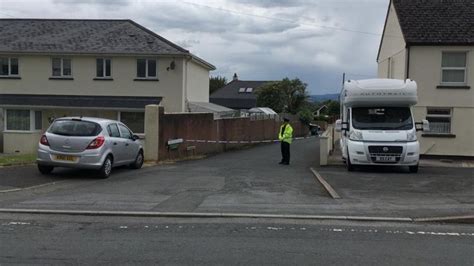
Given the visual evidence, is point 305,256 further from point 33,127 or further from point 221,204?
point 33,127

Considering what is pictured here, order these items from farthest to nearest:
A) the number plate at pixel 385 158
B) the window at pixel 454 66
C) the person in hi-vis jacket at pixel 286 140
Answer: the window at pixel 454 66
the person in hi-vis jacket at pixel 286 140
the number plate at pixel 385 158

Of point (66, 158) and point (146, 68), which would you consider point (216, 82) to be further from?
point (66, 158)

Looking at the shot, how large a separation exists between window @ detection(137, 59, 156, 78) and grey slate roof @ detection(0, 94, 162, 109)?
131cm

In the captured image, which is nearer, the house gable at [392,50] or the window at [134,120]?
the house gable at [392,50]

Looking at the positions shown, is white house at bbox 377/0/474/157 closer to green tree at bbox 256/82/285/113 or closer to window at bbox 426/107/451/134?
window at bbox 426/107/451/134

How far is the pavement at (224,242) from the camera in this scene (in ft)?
20.3

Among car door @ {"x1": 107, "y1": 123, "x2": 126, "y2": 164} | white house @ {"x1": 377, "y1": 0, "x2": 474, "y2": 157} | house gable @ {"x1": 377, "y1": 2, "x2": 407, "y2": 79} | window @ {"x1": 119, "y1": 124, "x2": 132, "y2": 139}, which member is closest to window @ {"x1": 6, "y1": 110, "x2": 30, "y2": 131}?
window @ {"x1": 119, "y1": 124, "x2": 132, "y2": 139}

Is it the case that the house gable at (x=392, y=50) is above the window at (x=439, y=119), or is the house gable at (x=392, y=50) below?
above

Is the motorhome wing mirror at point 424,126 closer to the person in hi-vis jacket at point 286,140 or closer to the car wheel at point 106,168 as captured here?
the person in hi-vis jacket at point 286,140

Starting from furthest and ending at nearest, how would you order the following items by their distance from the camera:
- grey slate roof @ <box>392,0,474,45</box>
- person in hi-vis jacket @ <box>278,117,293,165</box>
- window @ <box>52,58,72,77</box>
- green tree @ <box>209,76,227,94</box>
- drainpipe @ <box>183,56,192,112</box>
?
green tree @ <box>209,76,227,94</box> → window @ <box>52,58,72,77</box> → drainpipe @ <box>183,56,192,112</box> → grey slate roof @ <box>392,0,474,45</box> → person in hi-vis jacket @ <box>278,117,293,165</box>

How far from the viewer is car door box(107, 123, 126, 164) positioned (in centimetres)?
1466

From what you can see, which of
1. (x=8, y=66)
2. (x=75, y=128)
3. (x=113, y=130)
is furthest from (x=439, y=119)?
(x=8, y=66)

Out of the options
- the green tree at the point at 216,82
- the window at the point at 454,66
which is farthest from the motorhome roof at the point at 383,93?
the green tree at the point at 216,82

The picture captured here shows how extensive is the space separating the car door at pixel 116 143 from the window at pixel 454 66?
13716 mm
